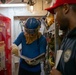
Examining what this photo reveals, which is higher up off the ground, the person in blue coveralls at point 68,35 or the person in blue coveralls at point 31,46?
the person in blue coveralls at point 68,35

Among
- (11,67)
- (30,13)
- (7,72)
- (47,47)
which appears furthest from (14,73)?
(47,47)

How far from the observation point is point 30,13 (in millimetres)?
4602

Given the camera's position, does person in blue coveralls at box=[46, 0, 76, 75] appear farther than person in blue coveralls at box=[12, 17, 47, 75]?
No

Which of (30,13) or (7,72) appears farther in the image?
(30,13)

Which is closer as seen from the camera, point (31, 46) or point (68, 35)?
point (68, 35)

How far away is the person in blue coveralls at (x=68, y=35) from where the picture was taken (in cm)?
112

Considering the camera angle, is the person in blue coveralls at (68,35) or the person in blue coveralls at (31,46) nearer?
the person in blue coveralls at (68,35)

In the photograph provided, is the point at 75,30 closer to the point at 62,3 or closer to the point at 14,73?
the point at 62,3

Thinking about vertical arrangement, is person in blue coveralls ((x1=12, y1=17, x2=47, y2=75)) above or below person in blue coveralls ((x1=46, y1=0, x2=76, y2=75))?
below

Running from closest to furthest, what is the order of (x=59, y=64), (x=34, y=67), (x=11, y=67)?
(x=59, y=64), (x=34, y=67), (x=11, y=67)

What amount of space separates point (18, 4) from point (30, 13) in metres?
0.38

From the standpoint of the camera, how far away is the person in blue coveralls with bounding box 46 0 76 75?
1125mm

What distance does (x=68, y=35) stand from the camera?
1.23m

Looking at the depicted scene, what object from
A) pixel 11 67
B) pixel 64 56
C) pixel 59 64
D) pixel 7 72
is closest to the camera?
pixel 64 56
